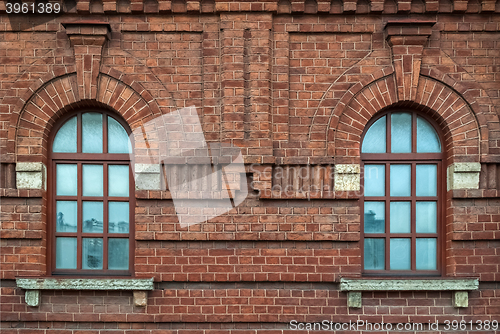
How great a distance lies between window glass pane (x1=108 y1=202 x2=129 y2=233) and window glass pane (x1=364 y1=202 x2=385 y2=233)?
2.98 m

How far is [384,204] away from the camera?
5.94m

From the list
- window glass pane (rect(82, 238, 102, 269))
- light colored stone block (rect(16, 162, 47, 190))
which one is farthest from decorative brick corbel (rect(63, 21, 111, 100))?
window glass pane (rect(82, 238, 102, 269))

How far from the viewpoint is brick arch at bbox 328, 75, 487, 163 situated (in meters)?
5.73

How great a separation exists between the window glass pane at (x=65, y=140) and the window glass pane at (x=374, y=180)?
12.1 feet

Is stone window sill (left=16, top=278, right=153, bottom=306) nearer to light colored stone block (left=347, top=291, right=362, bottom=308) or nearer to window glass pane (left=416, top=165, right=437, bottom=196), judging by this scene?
light colored stone block (left=347, top=291, right=362, bottom=308)

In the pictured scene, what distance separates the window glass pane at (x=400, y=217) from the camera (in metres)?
5.93

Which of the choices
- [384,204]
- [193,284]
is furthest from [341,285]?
[193,284]

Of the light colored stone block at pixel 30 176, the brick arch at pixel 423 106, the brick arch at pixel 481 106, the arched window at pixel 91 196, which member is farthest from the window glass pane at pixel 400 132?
the light colored stone block at pixel 30 176

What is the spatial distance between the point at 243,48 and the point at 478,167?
3.15 meters

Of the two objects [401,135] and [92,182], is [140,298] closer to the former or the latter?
[92,182]

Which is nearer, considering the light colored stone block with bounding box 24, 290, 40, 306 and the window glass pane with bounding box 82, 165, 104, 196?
the light colored stone block with bounding box 24, 290, 40, 306

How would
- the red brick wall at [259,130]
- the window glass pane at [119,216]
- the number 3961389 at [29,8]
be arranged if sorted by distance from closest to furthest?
the red brick wall at [259,130]
the number 3961389 at [29,8]
the window glass pane at [119,216]

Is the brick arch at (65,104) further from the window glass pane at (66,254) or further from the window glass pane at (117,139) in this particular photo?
the window glass pane at (66,254)

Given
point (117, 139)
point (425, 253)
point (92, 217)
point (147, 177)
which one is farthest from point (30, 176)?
point (425, 253)
